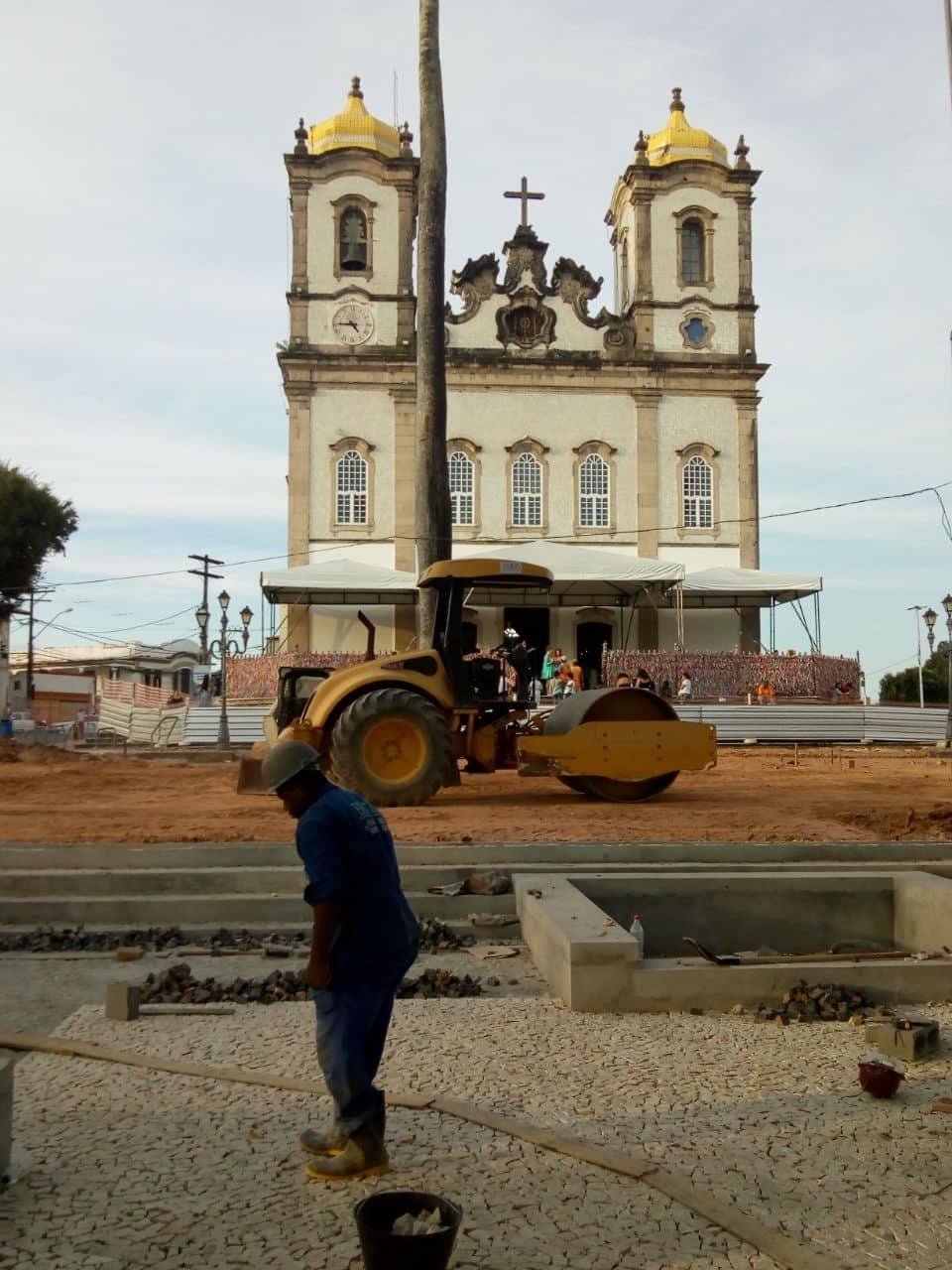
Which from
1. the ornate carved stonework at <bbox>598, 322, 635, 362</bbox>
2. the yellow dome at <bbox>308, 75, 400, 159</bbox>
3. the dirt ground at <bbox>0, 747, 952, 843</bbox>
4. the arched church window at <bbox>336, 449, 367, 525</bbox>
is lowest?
the dirt ground at <bbox>0, 747, 952, 843</bbox>

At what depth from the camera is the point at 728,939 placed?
907cm

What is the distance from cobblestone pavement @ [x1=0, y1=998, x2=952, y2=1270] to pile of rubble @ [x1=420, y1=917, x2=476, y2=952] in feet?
7.10

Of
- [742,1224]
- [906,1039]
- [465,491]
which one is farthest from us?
[465,491]

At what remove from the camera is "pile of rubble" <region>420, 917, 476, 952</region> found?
28.5 feet

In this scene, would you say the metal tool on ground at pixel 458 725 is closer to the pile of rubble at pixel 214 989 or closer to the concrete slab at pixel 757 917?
the concrete slab at pixel 757 917

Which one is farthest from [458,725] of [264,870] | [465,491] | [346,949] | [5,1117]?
[465,491]

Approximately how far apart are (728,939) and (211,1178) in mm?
5430

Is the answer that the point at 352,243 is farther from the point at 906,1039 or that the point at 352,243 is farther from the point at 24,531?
the point at 906,1039

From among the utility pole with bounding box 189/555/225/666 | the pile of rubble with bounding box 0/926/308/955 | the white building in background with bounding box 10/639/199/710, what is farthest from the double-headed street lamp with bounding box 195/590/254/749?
the white building in background with bounding box 10/639/199/710

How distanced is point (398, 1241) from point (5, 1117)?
1.57m

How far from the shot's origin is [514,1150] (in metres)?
4.64

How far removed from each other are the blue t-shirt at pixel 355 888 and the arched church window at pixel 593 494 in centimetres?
3856

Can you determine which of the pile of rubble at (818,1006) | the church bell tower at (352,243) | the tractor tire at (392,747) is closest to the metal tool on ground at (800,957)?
the pile of rubble at (818,1006)

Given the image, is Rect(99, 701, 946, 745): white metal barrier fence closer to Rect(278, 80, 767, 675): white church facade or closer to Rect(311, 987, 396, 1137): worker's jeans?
Rect(278, 80, 767, 675): white church facade
